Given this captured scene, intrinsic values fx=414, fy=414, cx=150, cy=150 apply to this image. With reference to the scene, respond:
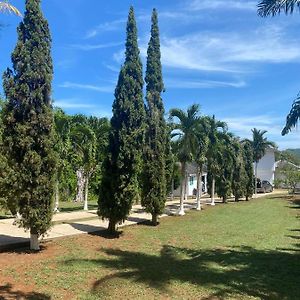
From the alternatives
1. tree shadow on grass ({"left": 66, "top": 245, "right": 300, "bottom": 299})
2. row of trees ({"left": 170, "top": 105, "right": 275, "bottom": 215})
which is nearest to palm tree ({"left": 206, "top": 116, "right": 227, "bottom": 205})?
row of trees ({"left": 170, "top": 105, "right": 275, "bottom": 215})

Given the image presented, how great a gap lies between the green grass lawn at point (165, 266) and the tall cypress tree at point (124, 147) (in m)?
1.34

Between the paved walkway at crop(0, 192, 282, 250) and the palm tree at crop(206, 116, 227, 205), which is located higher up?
the palm tree at crop(206, 116, 227, 205)

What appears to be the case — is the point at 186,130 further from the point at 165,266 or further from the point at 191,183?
the point at 191,183

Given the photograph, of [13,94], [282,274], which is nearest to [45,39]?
[13,94]

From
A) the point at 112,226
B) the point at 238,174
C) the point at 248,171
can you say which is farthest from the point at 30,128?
the point at 248,171

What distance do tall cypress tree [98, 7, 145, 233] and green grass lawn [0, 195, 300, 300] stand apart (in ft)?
4.41

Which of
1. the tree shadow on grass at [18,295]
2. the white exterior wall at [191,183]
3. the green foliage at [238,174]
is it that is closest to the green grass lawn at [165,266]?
the tree shadow on grass at [18,295]

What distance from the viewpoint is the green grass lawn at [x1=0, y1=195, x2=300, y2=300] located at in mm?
9516

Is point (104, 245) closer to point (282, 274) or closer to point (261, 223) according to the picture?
point (282, 274)

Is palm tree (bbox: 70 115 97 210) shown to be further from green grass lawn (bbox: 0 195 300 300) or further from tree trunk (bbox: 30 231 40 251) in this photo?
tree trunk (bbox: 30 231 40 251)

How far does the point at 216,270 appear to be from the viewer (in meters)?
11.7

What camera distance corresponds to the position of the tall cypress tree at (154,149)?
20.5m

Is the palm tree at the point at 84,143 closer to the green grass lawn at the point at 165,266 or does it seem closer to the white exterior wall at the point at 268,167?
the green grass lawn at the point at 165,266

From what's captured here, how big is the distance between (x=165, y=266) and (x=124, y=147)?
570 cm
